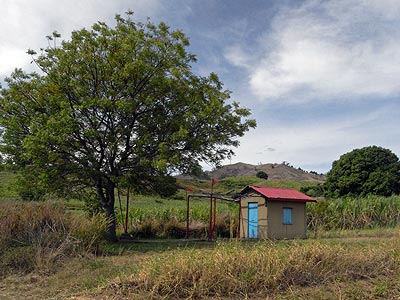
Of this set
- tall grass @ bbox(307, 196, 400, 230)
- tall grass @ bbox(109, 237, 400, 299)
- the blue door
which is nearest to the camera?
tall grass @ bbox(109, 237, 400, 299)

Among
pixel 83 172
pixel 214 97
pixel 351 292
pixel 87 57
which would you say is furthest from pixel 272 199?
pixel 351 292

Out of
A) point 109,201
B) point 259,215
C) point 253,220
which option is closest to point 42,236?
point 109,201

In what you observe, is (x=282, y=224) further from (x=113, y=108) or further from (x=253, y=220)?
(x=113, y=108)

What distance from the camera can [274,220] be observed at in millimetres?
18891

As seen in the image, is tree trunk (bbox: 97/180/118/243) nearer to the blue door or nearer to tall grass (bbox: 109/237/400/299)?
the blue door

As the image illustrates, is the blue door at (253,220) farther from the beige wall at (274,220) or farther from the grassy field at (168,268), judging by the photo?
the grassy field at (168,268)

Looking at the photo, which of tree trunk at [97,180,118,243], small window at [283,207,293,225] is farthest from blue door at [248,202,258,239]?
tree trunk at [97,180,118,243]

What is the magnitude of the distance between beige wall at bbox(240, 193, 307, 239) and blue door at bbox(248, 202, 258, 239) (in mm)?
210

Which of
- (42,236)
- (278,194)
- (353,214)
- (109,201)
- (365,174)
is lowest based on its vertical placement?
(42,236)

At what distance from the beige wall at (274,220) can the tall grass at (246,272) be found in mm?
10089

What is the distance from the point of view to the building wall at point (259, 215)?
18688 millimetres

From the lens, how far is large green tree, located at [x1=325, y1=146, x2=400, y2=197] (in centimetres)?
3672

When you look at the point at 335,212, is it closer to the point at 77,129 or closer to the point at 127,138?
the point at 127,138

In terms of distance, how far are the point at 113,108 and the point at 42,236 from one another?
16.0ft
